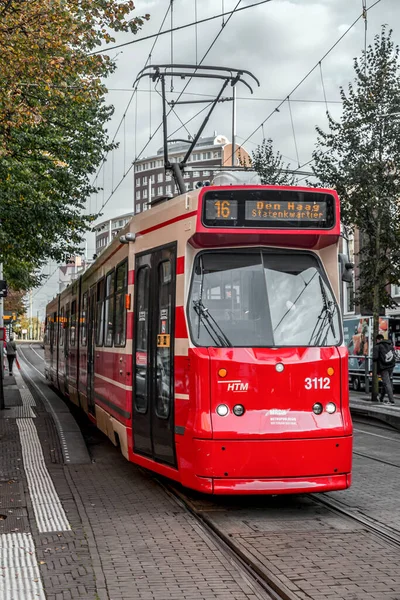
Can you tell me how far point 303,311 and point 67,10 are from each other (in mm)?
7339

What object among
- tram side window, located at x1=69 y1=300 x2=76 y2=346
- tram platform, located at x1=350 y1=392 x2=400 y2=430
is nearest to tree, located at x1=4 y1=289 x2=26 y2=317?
tram side window, located at x1=69 y1=300 x2=76 y2=346

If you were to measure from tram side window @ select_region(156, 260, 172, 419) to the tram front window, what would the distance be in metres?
0.47

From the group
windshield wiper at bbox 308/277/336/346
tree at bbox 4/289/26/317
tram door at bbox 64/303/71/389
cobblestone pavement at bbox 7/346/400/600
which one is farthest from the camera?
tree at bbox 4/289/26/317

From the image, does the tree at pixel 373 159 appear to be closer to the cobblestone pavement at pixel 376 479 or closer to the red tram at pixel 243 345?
the cobblestone pavement at pixel 376 479

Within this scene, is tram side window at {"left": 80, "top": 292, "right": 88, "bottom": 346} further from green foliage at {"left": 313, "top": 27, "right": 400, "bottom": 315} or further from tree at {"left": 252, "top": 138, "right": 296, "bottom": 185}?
tree at {"left": 252, "top": 138, "right": 296, "bottom": 185}

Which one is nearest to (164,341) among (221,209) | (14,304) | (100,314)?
(221,209)

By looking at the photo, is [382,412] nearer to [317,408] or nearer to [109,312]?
[109,312]

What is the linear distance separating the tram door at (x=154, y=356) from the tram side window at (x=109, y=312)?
1.84 meters

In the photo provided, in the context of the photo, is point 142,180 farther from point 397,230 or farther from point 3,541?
point 3,541

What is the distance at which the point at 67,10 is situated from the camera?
41.6 feet

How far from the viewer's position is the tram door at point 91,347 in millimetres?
13320

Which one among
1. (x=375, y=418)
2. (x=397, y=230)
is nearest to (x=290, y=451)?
(x=375, y=418)

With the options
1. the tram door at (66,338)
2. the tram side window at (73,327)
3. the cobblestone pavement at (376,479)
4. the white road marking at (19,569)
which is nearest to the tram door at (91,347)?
the tram side window at (73,327)

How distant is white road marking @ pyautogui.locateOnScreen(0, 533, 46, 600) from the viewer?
5258 millimetres
